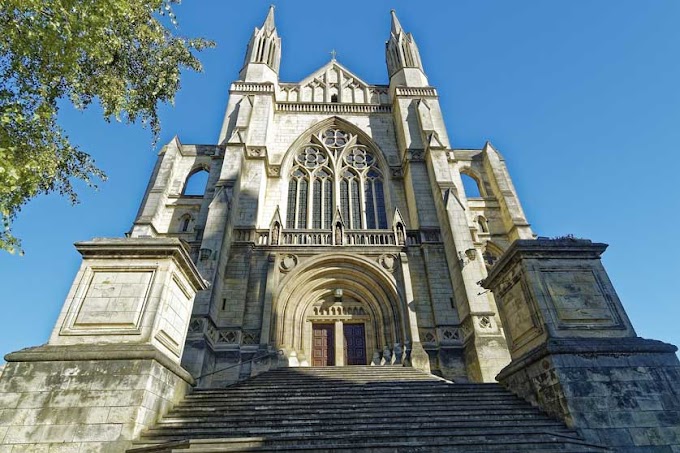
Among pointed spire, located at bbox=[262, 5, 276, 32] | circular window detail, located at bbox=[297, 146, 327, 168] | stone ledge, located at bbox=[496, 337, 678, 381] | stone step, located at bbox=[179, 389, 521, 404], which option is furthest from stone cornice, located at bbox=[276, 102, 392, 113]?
stone ledge, located at bbox=[496, 337, 678, 381]

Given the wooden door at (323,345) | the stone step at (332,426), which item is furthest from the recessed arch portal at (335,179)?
the stone step at (332,426)

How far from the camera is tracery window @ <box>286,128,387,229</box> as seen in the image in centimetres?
1661

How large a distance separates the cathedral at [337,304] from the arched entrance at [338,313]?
0.06m

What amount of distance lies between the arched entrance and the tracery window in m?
3.08

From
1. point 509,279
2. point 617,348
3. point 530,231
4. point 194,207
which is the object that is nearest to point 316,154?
point 194,207

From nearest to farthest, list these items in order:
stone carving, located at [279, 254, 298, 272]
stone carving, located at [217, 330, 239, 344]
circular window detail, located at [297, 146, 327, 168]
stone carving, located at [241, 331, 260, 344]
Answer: stone carving, located at [217, 330, 239, 344] → stone carving, located at [241, 331, 260, 344] → stone carving, located at [279, 254, 298, 272] → circular window detail, located at [297, 146, 327, 168]

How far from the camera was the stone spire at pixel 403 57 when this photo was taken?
2121 centimetres

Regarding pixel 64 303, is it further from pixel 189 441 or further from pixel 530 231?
pixel 530 231

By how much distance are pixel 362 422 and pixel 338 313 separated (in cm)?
825

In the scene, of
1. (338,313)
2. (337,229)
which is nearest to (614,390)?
(338,313)

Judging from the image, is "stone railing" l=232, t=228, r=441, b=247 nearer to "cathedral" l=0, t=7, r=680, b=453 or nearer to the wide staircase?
"cathedral" l=0, t=7, r=680, b=453

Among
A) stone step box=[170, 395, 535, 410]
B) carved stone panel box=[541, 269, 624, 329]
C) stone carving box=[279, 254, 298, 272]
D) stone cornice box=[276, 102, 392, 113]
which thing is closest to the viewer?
stone step box=[170, 395, 535, 410]

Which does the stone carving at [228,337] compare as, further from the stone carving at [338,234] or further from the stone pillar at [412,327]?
the stone pillar at [412,327]

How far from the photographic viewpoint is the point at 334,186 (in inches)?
691
